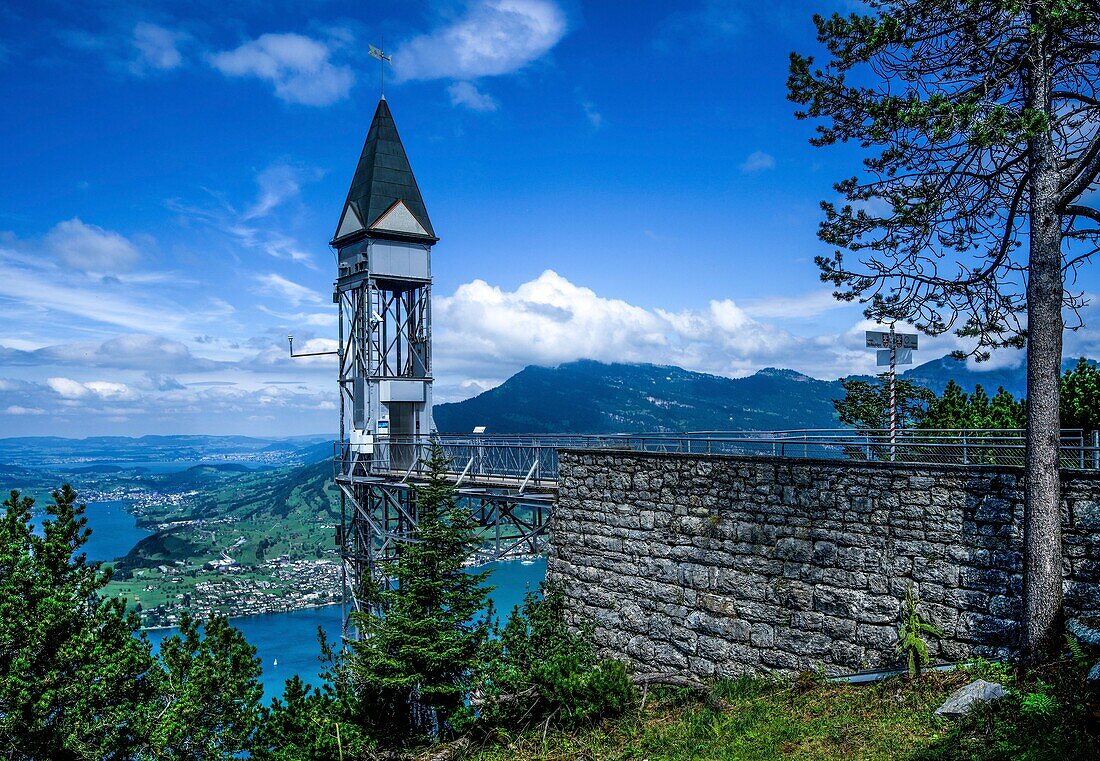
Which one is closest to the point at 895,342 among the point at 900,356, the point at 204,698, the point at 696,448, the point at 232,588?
the point at 900,356

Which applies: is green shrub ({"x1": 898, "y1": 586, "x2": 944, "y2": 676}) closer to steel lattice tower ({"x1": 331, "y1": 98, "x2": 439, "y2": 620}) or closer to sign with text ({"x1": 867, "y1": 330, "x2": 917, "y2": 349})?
sign with text ({"x1": 867, "y1": 330, "x2": 917, "y2": 349})

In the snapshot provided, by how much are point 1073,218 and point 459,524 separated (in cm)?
882

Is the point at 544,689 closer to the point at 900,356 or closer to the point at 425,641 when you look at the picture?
the point at 425,641

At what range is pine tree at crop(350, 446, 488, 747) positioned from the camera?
32.3ft

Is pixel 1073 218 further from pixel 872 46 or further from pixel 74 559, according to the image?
pixel 74 559

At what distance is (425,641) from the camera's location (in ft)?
32.3

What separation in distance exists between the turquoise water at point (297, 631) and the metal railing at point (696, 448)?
32728 mm

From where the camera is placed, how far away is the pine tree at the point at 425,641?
985 centimetres

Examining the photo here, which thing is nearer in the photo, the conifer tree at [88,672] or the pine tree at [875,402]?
the conifer tree at [88,672]

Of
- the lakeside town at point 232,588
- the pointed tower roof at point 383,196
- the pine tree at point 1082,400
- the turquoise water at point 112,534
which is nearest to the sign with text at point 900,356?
the pine tree at point 1082,400

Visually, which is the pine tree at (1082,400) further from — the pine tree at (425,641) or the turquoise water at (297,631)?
the turquoise water at (297,631)

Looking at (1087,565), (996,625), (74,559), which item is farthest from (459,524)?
(1087,565)

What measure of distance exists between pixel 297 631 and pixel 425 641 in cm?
6771

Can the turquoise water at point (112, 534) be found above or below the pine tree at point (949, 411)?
below
